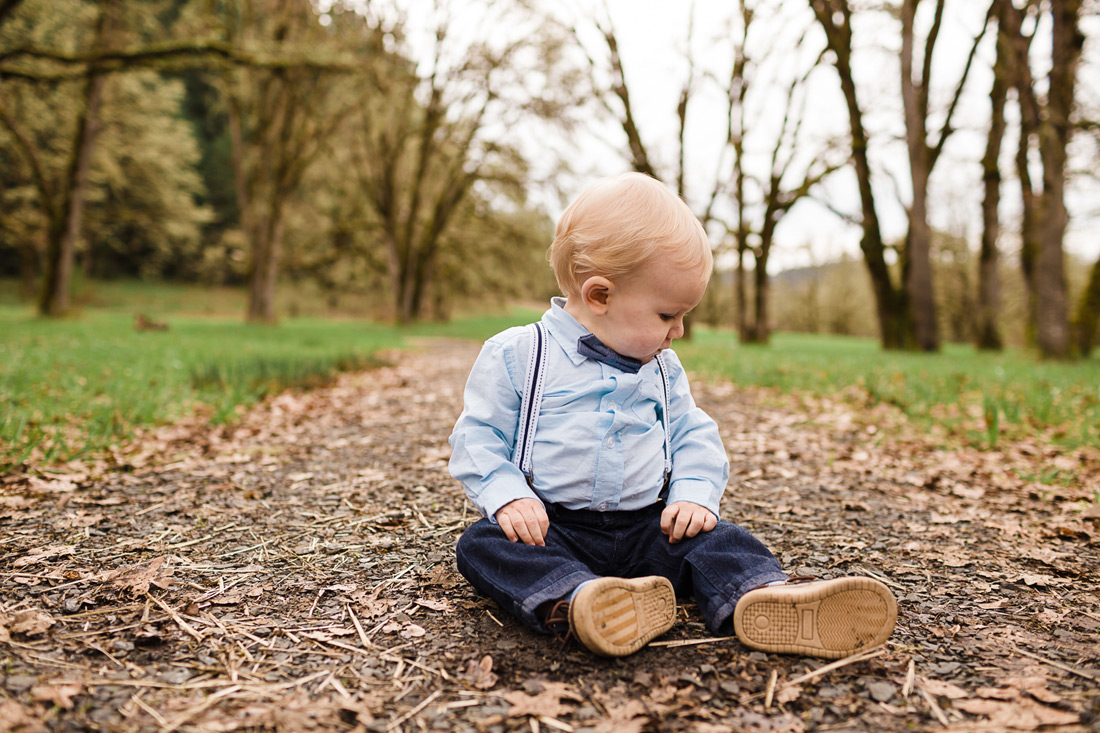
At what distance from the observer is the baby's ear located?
6.22 ft

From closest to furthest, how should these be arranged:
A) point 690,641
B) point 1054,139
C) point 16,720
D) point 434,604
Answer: point 16,720 < point 690,641 < point 434,604 < point 1054,139

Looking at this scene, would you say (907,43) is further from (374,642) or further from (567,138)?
(374,642)

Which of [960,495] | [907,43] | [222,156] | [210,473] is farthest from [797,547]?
[222,156]

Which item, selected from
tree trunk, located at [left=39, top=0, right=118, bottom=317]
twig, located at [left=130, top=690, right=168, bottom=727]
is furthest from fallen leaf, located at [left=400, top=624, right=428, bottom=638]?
tree trunk, located at [left=39, top=0, right=118, bottom=317]

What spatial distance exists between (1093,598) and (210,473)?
3.68 m

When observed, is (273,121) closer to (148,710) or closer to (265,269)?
(265,269)

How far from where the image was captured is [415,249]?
22203mm

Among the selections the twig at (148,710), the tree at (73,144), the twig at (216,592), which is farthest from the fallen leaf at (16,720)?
the tree at (73,144)

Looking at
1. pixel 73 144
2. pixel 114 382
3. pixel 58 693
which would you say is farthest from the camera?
pixel 73 144

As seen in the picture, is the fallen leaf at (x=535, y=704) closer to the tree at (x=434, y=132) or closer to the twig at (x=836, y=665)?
the twig at (x=836, y=665)

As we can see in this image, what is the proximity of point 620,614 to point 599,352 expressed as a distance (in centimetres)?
74

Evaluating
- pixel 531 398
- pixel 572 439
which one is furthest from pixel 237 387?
pixel 572 439

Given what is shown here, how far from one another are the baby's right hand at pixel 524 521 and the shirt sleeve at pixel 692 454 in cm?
43

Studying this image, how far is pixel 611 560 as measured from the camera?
198cm
